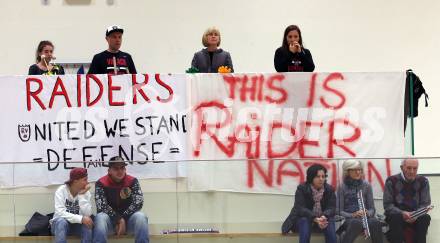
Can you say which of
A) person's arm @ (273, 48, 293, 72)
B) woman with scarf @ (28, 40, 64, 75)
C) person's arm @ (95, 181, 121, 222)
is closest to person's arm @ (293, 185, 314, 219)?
person's arm @ (273, 48, 293, 72)

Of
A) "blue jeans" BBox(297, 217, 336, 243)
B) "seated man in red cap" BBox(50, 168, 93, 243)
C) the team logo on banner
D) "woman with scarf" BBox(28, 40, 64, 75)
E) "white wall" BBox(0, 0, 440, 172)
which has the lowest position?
"blue jeans" BBox(297, 217, 336, 243)

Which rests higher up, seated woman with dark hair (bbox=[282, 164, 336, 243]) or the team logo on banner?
the team logo on banner

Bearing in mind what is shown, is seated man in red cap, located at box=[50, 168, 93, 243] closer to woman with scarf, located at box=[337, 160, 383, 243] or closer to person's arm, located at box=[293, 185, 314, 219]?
person's arm, located at box=[293, 185, 314, 219]

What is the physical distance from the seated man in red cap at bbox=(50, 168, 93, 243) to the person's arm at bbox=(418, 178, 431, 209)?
289cm

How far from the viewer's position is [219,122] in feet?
26.6

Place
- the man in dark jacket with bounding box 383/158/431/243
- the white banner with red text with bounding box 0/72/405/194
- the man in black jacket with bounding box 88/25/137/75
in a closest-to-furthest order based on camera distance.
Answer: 1. the man in dark jacket with bounding box 383/158/431/243
2. the white banner with red text with bounding box 0/72/405/194
3. the man in black jacket with bounding box 88/25/137/75

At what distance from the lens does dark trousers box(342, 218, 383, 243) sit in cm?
738

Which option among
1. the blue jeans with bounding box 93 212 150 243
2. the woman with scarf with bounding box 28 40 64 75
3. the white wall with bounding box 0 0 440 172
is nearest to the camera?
the blue jeans with bounding box 93 212 150 243

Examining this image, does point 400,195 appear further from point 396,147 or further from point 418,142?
point 418,142

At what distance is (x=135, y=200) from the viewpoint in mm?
7414

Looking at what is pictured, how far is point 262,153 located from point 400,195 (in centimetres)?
139

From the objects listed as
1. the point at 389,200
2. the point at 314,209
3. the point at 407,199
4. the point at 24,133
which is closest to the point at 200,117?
the point at 314,209

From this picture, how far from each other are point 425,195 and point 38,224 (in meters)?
3.40

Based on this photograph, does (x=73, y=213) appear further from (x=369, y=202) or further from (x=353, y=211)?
(x=369, y=202)
